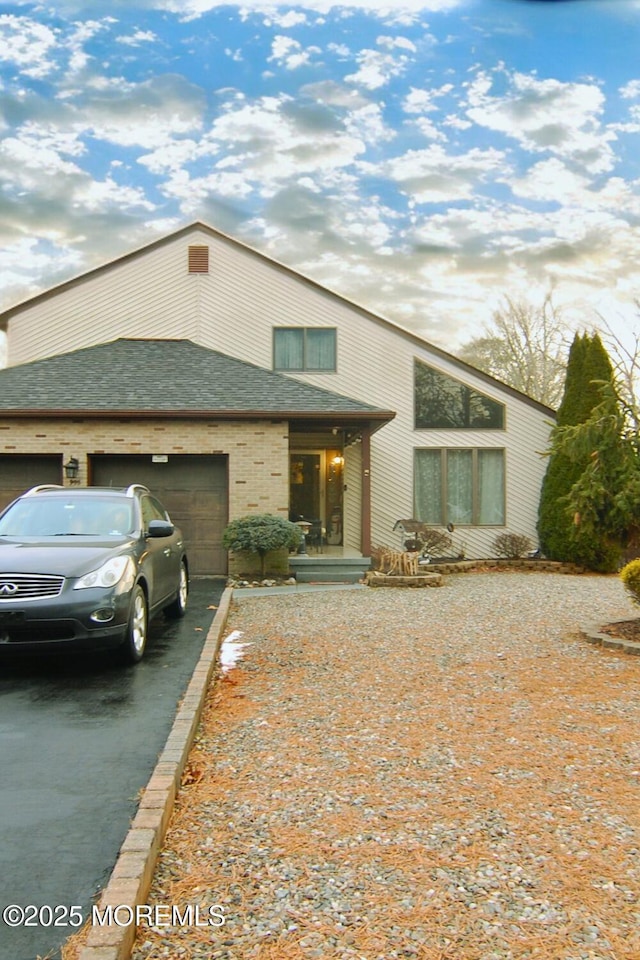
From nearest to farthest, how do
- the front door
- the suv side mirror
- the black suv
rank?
the black suv
the suv side mirror
the front door

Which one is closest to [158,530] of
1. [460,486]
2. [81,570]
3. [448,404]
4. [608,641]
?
[81,570]

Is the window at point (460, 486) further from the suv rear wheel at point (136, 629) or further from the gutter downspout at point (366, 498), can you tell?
the suv rear wheel at point (136, 629)

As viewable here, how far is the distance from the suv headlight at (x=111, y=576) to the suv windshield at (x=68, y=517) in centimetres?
90

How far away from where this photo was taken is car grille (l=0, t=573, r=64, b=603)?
259 inches

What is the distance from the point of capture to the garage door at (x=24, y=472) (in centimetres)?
1501

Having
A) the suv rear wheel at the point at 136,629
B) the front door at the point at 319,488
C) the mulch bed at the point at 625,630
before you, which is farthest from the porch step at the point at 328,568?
the suv rear wheel at the point at 136,629

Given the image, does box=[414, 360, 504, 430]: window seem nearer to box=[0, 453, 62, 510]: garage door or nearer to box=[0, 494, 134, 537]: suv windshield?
box=[0, 453, 62, 510]: garage door

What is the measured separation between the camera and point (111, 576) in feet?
22.6

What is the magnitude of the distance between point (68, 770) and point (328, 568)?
34.3 feet

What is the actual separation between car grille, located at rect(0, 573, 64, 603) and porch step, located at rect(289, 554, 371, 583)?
8.11m

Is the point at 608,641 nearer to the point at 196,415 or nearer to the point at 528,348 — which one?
the point at 196,415

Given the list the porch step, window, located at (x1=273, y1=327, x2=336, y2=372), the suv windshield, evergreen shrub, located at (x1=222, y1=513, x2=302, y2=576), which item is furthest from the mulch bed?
window, located at (x1=273, y1=327, x2=336, y2=372)

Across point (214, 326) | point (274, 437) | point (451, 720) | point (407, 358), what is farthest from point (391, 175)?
point (451, 720)

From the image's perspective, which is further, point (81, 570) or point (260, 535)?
point (260, 535)
